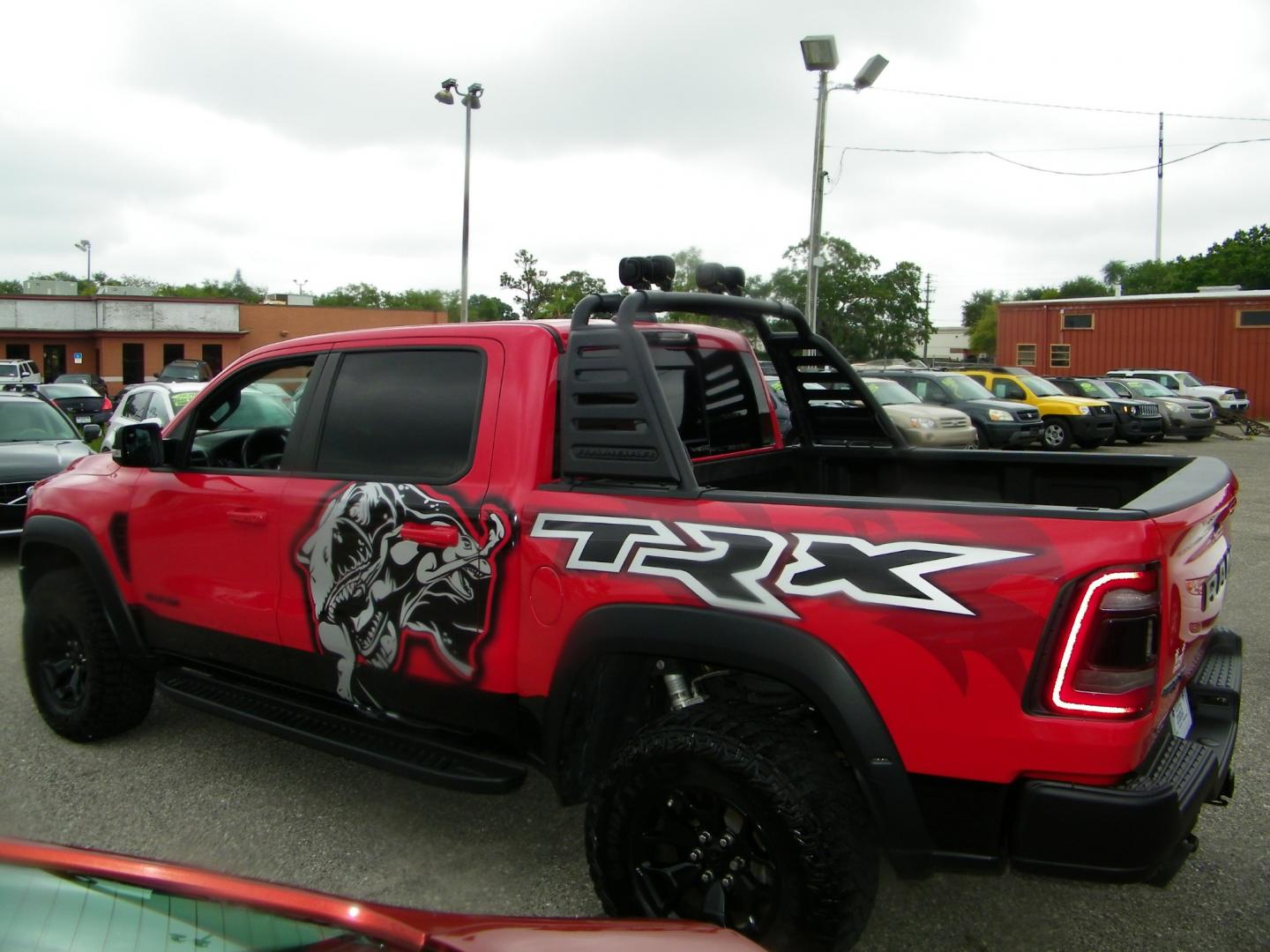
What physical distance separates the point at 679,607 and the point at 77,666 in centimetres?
319

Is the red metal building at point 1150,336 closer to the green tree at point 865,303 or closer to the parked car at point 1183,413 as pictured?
the parked car at point 1183,413

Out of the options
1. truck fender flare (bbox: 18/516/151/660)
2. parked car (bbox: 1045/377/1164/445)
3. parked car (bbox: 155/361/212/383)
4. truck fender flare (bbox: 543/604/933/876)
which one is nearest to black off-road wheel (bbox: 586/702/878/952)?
truck fender flare (bbox: 543/604/933/876)

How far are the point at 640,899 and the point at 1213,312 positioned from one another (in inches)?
1505

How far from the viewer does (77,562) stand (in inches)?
182

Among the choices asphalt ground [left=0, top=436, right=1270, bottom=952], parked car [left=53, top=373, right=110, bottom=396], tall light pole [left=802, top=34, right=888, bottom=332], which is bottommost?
asphalt ground [left=0, top=436, right=1270, bottom=952]

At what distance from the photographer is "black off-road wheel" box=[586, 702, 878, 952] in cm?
247

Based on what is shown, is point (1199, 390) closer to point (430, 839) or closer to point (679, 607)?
point (430, 839)

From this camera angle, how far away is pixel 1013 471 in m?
4.00

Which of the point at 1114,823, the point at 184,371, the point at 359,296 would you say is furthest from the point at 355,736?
the point at 359,296

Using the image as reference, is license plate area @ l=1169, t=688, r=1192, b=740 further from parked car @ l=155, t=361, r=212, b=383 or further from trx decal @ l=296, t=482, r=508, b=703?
parked car @ l=155, t=361, r=212, b=383

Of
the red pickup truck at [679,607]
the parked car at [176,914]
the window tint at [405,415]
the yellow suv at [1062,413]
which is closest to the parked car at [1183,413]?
the yellow suv at [1062,413]

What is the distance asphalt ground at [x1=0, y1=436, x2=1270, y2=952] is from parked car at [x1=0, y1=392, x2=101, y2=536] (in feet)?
13.7

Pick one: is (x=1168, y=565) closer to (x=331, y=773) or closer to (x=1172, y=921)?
(x=1172, y=921)

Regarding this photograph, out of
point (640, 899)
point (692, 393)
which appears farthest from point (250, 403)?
point (640, 899)
